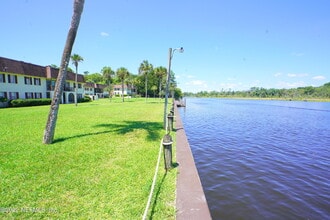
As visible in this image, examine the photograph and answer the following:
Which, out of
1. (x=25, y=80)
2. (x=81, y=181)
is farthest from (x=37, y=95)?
(x=81, y=181)

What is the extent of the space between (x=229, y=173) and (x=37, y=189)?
6079 mm

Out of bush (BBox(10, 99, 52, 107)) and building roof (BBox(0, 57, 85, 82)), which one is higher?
building roof (BBox(0, 57, 85, 82))

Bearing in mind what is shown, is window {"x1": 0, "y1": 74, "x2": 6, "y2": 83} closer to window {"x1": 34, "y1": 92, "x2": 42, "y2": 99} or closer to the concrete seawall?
window {"x1": 34, "y1": 92, "x2": 42, "y2": 99}

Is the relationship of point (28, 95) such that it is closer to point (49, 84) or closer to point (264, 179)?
point (49, 84)

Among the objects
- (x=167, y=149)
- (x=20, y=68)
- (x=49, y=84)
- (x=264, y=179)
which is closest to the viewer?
(x=167, y=149)

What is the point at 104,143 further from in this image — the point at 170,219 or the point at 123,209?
the point at 170,219

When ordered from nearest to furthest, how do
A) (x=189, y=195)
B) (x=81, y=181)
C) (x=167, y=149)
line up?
(x=189, y=195) → (x=81, y=181) → (x=167, y=149)

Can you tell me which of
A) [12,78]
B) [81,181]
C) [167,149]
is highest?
[12,78]

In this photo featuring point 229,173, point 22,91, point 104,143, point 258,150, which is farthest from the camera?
point 22,91

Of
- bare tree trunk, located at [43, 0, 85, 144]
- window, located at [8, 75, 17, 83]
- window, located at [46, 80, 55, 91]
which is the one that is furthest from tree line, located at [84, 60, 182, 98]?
bare tree trunk, located at [43, 0, 85, 144]

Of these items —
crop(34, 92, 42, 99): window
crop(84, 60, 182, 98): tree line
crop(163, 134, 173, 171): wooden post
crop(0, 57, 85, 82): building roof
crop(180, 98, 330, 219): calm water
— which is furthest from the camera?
crop(84, 60, 182, 98): tree line

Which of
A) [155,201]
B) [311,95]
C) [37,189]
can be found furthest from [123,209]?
[311,95]

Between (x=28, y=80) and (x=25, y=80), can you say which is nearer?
(x=25, y=80)

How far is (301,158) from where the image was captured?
352 inches
